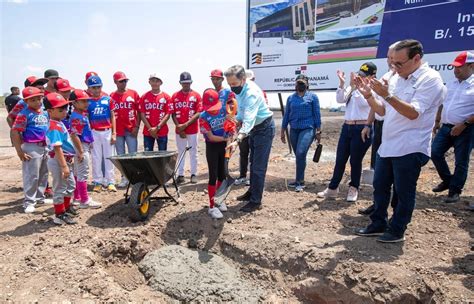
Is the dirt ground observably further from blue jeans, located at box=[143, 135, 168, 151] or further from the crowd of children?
blue jeans, located at box=[143, 135, 168, 151]

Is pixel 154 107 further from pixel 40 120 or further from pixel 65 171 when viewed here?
pixel 65 171

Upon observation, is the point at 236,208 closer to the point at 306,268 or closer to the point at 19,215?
the point at 306,268

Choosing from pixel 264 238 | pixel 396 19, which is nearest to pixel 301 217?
pixel 264 238

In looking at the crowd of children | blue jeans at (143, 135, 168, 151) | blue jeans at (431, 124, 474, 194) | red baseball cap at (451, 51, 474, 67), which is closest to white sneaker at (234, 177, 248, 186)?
the crowd of children

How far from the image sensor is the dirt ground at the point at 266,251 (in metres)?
3.01

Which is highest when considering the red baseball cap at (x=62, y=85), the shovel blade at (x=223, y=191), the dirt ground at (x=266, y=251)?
the red baseball cap at (x=62, y=85)

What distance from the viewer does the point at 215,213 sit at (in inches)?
168

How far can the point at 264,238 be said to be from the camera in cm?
380

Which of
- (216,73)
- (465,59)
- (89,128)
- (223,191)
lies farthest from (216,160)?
(465,59)

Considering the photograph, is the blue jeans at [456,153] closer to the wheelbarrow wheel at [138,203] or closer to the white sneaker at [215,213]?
the white sneaker at [215,213]

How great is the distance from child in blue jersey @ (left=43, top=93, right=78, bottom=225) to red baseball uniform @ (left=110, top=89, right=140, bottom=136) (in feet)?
5.06

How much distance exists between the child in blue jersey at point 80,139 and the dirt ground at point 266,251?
0.36 meters

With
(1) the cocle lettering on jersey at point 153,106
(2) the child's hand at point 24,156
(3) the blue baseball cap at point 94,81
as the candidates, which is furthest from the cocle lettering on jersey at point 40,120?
(1) the cocle lettering on jersey at point 153,106

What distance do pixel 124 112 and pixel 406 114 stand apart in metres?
4.34
